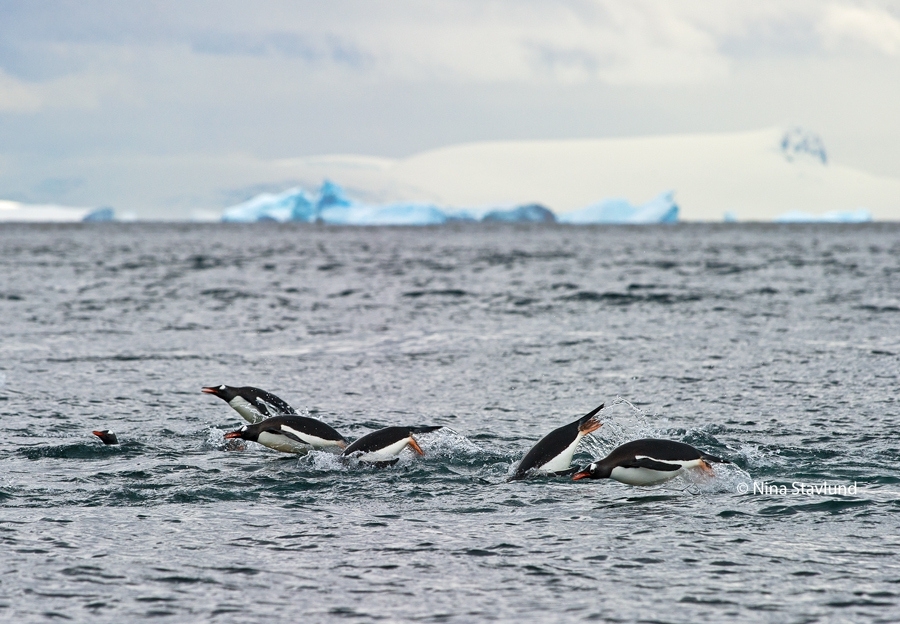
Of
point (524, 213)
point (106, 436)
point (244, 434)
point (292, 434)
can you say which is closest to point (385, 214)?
point (524, 213)

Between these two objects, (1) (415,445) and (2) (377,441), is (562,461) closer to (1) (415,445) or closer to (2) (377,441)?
(1) (415,445)

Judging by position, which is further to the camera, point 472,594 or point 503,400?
point 503,400

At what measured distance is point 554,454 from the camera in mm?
9039

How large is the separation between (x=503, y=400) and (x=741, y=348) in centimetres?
607

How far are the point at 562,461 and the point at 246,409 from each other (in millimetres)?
3801

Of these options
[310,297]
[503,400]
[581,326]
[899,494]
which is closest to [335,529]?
[899,494]

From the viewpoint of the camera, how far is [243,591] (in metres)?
6.29

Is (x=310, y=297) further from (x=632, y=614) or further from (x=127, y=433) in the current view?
(x=632, y=614)

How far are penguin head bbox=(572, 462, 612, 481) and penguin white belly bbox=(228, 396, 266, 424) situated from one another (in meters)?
4.01

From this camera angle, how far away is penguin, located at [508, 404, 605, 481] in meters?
9.02

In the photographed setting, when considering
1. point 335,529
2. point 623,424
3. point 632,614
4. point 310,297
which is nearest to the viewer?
point 632,614

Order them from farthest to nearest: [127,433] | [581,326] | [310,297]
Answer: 1. [310,297]
2. [581,326]
3. [127,433]

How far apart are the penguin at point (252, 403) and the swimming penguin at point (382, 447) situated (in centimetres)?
215

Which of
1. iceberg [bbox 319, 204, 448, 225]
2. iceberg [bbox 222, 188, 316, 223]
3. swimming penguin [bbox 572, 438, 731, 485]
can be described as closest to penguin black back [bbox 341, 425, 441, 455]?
swimming penguin [bbox 572, 438, 731, 485]
